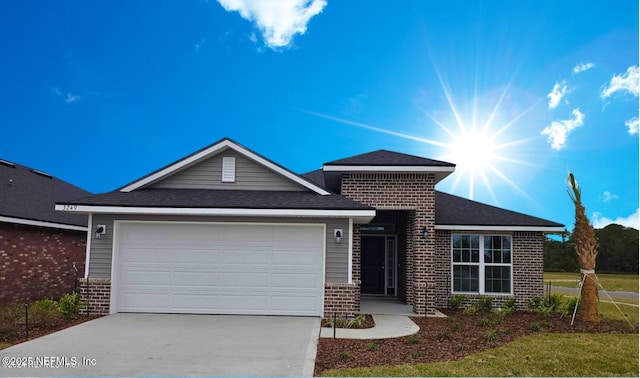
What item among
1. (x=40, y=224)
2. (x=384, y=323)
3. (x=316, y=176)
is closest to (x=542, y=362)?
(x=384, y=323)

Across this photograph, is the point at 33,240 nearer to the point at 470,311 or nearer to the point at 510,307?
the point at 470,311

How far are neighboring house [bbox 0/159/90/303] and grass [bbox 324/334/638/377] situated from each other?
10.5 meters

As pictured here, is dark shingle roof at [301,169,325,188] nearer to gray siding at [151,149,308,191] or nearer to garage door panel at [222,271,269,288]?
gray siding at [151,149,308,191]

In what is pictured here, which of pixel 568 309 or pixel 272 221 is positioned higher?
pixel 272 221

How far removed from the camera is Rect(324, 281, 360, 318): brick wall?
33.8 ft

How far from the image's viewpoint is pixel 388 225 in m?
15.2

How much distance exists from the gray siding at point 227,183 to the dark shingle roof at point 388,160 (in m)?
1.55

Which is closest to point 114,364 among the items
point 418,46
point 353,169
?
point 353,169

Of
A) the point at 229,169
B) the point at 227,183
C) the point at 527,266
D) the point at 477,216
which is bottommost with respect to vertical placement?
the point at 527,266

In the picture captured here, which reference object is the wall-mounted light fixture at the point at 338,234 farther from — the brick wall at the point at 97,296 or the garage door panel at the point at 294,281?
the brick wall at the point at 97,296

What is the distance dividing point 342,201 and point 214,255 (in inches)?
131

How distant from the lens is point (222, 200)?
10.6m

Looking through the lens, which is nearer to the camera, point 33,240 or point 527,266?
point 33,240

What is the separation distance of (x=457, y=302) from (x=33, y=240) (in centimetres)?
1250
